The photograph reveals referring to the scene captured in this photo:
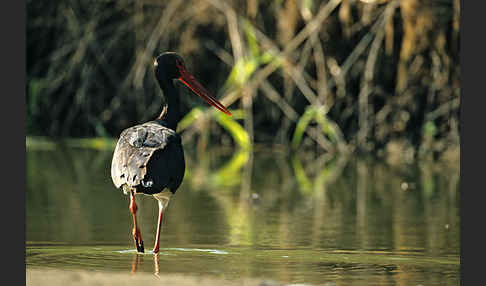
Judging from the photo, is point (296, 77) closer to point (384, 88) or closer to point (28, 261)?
point (384, 88)

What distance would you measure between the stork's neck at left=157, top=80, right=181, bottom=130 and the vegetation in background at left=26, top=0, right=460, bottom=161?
19.9 feet

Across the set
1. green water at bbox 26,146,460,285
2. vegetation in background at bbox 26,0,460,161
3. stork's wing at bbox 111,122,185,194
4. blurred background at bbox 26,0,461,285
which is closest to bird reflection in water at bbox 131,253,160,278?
green water at bbox 26,146,460,285

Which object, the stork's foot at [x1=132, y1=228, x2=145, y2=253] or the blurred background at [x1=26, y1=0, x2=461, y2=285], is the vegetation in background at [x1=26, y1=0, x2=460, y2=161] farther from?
the stork's foot at [x1=132, y1=228, x2=145, y2=253]

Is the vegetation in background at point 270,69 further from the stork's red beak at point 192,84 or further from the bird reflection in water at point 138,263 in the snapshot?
the bird reflection in water at point 138,263

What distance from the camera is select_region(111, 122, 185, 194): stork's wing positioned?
7.00 m

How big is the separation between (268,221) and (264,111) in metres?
7.06

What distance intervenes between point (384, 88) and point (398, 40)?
793mm

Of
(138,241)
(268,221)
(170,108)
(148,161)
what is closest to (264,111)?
(268,221)

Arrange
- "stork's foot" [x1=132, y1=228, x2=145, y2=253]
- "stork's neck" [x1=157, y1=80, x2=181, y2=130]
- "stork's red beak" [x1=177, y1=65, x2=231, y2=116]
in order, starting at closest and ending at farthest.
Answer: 1. "stork's foot" [x1=132, y1=228, x2=145, y2=253]
2. "stork's neck" [x1=157, y1=80, x2=181, y2=130]
3. "stork's red beak" [x1=177, y1=65, x2=231, y2=116]

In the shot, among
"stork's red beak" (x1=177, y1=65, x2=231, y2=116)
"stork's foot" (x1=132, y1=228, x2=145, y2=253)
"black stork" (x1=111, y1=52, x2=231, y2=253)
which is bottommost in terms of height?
"stork's foot" (x1=132, y1=228, x2=145, y2=253)

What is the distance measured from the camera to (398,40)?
15203mm

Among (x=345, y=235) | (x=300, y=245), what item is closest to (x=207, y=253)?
(x=300, y=245)

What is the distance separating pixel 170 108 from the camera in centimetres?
813

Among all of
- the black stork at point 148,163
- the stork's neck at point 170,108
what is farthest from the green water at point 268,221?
the stork's neck at point 170,108
